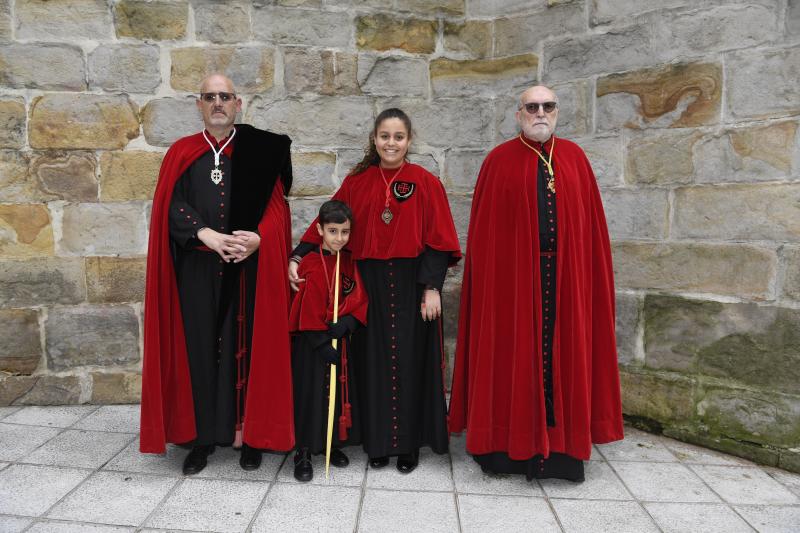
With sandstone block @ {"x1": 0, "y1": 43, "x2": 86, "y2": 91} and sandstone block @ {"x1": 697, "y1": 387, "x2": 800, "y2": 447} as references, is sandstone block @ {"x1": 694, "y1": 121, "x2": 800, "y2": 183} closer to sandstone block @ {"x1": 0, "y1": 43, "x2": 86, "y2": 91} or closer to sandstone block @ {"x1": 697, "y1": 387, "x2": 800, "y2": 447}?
sandstone block @ {"x1": 697, "y1": 387, "x2": 800, "y2": 447}

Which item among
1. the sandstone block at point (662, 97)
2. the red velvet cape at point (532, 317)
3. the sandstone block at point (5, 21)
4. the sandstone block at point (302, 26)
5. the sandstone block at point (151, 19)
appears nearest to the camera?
the red velvet cape at point (532, 317)

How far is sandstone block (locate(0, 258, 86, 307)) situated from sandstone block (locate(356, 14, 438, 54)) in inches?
99.0

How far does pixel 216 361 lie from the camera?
294 cm

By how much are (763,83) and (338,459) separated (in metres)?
3.08

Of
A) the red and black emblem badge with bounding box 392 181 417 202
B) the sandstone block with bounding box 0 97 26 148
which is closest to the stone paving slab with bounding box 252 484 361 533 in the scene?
the red and black emblem badge with bounding box 392 181 417 202

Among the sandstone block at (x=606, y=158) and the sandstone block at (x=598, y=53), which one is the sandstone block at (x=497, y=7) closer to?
the sandstone block at (x=598, y=53)

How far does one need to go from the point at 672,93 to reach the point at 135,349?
3890mm

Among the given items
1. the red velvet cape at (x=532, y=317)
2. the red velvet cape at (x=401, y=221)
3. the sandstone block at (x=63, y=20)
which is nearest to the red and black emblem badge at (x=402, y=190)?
the red velvet cape at (x=401, y=221)

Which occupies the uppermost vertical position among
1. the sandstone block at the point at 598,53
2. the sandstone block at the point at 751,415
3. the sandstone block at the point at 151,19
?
the sandstone block at the point at 151,19

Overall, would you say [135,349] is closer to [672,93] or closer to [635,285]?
[635,285]

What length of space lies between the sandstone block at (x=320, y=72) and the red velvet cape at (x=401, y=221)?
4.01 ft

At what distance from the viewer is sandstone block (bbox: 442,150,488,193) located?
4105 mm

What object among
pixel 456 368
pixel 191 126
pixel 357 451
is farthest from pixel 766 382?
pixel 191 126

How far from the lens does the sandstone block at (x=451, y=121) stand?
4.05 meters
